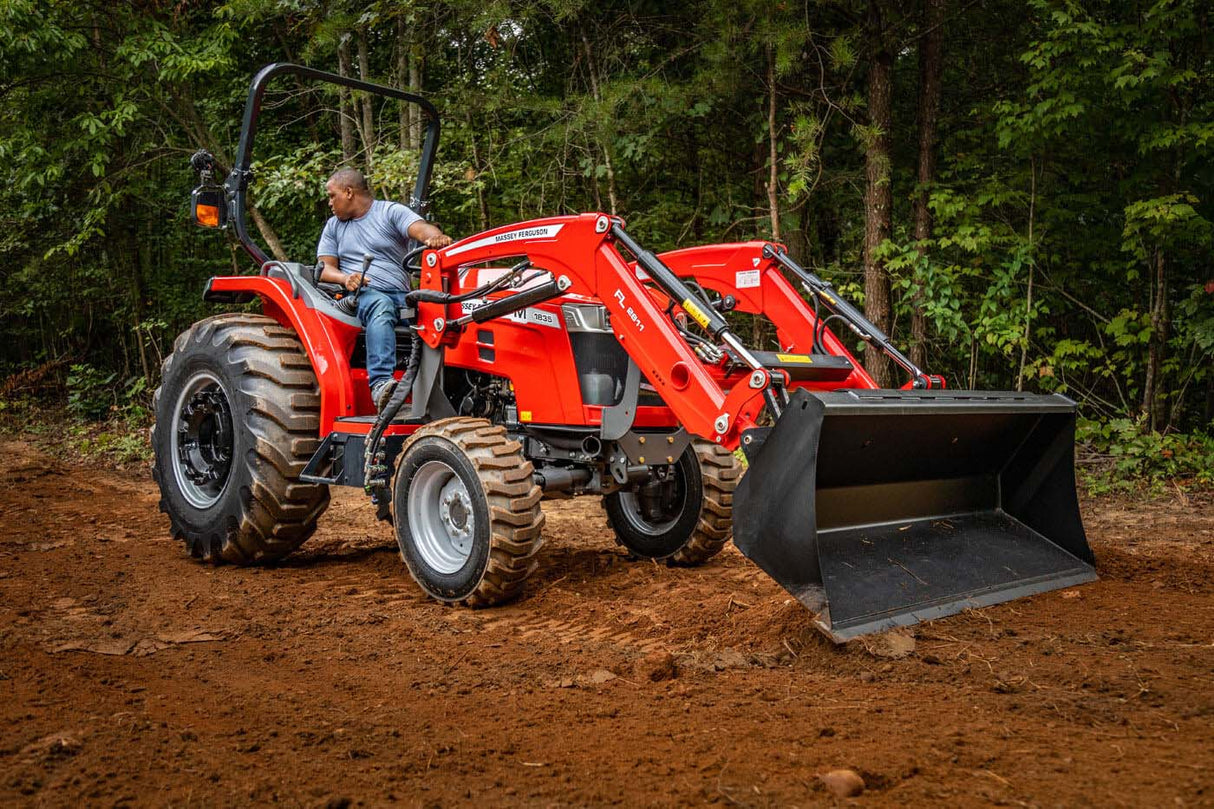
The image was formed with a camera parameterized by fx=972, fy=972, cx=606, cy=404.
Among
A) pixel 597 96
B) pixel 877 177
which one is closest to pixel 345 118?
pixel 597 96

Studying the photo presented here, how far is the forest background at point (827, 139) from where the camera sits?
26.9 feet

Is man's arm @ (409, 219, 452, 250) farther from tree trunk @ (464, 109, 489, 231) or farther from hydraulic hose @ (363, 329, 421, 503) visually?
tree trunk @ (464, 109, 489, 231)

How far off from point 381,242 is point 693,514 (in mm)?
2300

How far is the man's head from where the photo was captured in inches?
215

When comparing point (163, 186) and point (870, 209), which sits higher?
point (163, 186)

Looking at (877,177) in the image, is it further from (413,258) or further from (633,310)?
(633,310)

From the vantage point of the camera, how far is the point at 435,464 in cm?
455

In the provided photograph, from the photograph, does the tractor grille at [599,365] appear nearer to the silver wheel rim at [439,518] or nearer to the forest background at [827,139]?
the silver wheel rim at [439,518]

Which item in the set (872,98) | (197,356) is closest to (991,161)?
(872,98)

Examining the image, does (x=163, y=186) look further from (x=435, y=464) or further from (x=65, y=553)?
(x=435, y=464)

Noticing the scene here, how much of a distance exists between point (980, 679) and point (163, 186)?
1522 centimetres

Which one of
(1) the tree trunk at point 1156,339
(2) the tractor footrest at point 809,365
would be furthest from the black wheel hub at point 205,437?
(1) the tree trunk at point 1156,339

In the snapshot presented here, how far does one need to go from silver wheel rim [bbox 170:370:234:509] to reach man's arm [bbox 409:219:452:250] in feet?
4.75

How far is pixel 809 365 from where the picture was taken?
4281 mm
